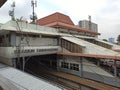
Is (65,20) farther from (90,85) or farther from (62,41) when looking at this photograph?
(90,85)

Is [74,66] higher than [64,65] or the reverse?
higher

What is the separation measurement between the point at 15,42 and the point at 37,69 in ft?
21.0

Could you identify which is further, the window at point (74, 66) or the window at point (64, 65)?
the window at point (64, 65)

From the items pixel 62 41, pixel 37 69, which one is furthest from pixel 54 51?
pixel 37 69

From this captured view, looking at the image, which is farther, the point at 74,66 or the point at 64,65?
the point at 64,65

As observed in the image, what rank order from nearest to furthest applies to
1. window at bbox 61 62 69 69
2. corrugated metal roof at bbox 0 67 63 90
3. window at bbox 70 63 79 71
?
corrugated metal roof at bbox 0 67 63 90
window at bbox 70 63 79 71
window at bbox 61 62 69 69

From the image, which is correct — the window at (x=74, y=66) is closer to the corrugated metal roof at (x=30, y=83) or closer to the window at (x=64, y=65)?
the window at (x=64, y=65)

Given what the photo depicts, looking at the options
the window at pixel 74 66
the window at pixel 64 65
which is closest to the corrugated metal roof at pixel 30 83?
the window at pixel 74 66

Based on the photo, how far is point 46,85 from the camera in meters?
7.12

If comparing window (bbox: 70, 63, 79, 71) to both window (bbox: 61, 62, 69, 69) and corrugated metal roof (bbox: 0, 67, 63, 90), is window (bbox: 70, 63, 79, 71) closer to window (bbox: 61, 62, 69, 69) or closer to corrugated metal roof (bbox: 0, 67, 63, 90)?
window (bbox: 61, 62, 69, 69)

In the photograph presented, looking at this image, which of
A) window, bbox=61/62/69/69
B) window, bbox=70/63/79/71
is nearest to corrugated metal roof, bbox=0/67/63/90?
window, bbox=70/63/79/71

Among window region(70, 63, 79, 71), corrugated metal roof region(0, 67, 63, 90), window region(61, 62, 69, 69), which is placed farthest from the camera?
window region(61, 62, 69, 69)

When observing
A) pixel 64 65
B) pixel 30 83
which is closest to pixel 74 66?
pixel 64 65

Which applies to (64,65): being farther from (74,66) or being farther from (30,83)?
(30,83)
